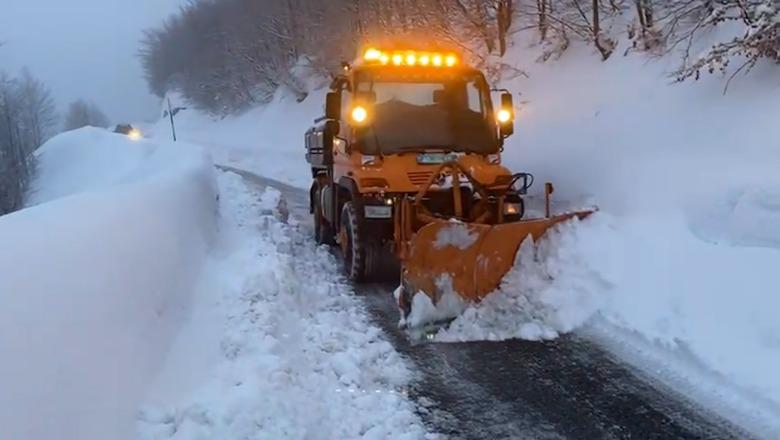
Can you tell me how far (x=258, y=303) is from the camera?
221 inches

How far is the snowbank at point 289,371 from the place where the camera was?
358 centimetres

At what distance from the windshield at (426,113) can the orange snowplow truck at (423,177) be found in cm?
1

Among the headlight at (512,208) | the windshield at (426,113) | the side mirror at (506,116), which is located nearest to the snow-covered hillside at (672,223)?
the headlight at (512,208)

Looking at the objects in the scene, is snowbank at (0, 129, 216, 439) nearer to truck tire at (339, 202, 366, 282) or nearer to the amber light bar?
truck tire at (339, 202, 366, 282)

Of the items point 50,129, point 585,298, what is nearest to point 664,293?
point 585,298

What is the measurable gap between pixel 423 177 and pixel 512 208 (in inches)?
36.3

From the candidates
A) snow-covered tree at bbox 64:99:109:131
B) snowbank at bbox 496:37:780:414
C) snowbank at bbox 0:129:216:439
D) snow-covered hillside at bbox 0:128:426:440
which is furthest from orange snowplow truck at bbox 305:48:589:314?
snow-covered tree at bbox 64:99:109:131

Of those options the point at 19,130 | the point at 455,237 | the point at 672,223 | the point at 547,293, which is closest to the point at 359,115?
the point at 455,237

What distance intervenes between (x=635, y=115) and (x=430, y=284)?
19.5 feet

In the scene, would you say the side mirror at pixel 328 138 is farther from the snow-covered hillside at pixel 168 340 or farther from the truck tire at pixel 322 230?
the snow-covered hillside at pixel 168 340

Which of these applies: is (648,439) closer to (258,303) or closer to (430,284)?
(430,284)

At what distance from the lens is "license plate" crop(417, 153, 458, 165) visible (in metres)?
7.02

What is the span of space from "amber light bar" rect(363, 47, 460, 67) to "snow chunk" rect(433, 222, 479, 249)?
8.43ft

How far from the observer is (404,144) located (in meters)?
7.30
